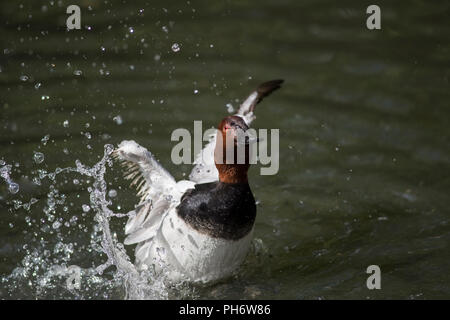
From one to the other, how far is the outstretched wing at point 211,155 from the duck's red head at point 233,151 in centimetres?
45

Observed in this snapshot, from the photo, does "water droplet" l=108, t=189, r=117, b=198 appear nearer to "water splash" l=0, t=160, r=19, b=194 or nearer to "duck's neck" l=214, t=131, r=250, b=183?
"water splash" l=0, t=160, r=19, b=194

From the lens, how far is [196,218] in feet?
15.1

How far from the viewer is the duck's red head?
455 centimetres

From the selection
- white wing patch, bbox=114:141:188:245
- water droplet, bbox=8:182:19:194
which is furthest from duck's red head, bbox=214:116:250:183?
water droplet, bbox=8:182:19:194

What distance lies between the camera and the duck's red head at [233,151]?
4.55 meters

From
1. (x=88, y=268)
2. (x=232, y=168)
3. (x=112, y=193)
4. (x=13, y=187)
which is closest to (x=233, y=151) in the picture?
(x=232, y=168)

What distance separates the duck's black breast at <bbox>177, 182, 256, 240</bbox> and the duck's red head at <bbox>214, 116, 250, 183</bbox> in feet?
0.20

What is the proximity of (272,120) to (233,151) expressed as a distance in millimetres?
2704

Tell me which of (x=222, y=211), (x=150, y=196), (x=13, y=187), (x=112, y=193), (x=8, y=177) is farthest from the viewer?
(x=8, y=177)

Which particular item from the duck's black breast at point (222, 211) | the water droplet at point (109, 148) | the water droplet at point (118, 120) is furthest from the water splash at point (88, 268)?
the water droplet at point (118, 120)

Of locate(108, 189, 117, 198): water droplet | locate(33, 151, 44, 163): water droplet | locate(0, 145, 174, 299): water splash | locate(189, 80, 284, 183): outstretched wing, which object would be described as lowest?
locate(0, 145, 174, 299): water splash

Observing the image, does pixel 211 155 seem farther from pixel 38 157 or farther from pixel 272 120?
pixel 272 120

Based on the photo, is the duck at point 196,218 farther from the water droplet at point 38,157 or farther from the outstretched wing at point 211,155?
the water droplet at point 38,157

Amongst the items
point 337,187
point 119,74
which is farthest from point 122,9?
point 337,187
